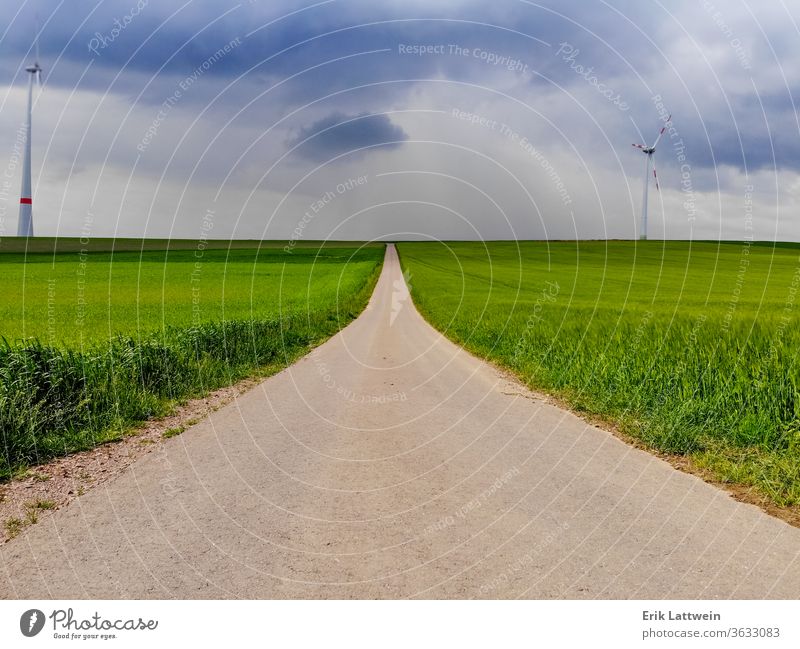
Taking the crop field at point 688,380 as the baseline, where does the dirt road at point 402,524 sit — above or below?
below

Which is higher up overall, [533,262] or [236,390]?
[533,262]

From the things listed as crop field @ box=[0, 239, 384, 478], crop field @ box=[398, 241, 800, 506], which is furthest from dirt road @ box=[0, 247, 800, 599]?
crop field @ box=[0, 239, 384, 478]

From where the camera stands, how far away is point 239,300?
35.2 metres

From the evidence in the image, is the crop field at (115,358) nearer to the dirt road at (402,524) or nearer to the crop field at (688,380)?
the dirt road at (402,524)

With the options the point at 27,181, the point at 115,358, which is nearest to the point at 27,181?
the point at 27,181

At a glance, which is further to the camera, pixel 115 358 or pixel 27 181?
pixel 27 181

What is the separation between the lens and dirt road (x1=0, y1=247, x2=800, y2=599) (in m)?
4.40

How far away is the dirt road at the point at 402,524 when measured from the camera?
14.4 feet

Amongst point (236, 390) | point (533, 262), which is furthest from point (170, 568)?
point (533, 262)

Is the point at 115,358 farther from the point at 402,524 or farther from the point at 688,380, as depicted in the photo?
the point at 688,380

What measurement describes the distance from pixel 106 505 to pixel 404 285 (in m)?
59.4

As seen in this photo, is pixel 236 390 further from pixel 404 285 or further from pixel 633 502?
pixel 404 285

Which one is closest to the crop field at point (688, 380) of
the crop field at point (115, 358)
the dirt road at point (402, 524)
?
the dirt road at point (402, 524)

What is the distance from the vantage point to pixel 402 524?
217 inches
